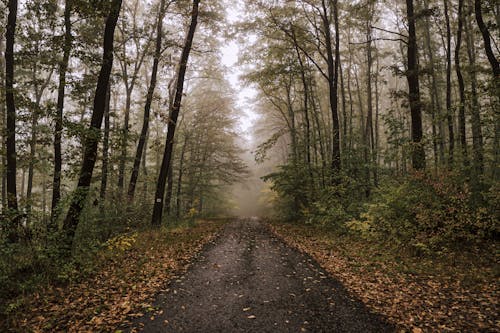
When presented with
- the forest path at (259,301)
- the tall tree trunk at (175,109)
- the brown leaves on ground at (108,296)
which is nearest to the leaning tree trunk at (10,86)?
the tall tree trunk at (175,109)

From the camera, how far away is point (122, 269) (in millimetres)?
6773

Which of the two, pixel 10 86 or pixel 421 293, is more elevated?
pixel 10 86

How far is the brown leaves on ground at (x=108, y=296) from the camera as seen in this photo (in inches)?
171

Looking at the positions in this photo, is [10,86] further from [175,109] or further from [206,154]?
[206,154]

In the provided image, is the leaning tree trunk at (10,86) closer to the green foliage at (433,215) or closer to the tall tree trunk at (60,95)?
the tall tree trunk at (60,95)

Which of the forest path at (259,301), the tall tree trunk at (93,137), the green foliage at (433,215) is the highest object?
the tall tree trunk at (93,137)

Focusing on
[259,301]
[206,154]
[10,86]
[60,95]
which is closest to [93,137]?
[10,86]

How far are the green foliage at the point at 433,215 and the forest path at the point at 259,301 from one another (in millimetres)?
3180

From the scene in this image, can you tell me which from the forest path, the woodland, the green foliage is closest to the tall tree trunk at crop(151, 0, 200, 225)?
the woodland

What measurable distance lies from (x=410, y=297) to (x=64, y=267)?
723 cm

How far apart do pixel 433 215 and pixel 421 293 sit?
342 centimetres

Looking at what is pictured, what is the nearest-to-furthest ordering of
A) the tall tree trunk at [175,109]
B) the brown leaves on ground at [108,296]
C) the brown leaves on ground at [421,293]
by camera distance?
1. the brown leaves on ground at [421,293]
2. the brown leaves on ground at [108,296]
3. the tall tree trunk at [175,109]

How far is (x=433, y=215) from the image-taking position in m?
7.80

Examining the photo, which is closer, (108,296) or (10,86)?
(108,296)
